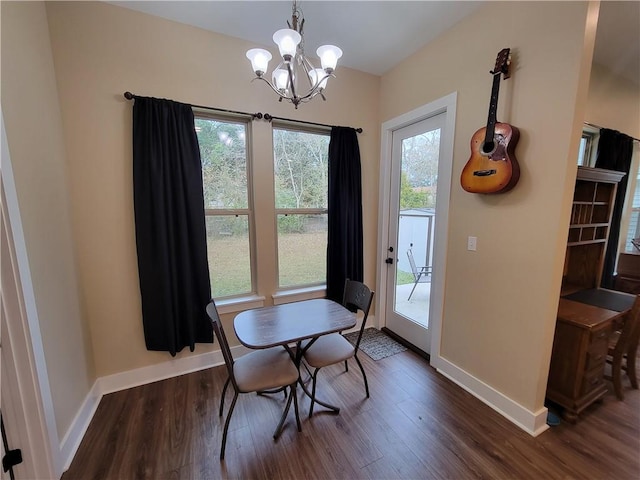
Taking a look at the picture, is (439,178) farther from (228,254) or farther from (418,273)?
(228,254)

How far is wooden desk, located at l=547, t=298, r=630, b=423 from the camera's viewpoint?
1643 mm

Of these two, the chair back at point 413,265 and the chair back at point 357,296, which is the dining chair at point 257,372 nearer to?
the chair back at point 357,296

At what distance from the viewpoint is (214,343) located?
7.70ft

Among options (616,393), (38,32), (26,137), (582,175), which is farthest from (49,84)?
(616,393)

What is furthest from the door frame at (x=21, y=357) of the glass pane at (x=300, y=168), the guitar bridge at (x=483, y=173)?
the guitar bridge at (x=483, y=173)

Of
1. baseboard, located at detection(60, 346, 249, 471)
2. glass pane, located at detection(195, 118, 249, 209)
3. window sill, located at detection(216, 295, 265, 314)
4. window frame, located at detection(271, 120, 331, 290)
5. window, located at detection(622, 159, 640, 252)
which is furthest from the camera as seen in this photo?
window, located at detection(622, 159, 640, 252)

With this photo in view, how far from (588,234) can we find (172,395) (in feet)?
12.2

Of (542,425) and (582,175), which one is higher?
(582,175)

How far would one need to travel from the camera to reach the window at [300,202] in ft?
8.23

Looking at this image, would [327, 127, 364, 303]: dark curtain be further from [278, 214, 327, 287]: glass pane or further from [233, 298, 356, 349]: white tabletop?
[233, 298, 356, 349]: white tabletop

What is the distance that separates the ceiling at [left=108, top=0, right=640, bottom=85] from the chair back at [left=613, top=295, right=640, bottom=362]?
2014 millimetres

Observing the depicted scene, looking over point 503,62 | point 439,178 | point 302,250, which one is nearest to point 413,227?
point 439,178

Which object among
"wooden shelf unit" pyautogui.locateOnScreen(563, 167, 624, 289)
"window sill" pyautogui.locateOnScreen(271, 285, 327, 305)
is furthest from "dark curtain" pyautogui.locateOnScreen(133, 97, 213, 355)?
"wooden shelf unit" pyautogui.locateOnScreen(563, 167, 624, 289)

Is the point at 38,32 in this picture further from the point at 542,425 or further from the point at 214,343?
the point at 542,425
